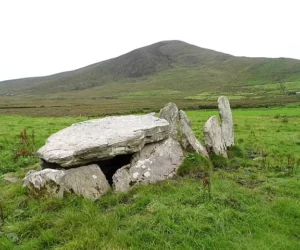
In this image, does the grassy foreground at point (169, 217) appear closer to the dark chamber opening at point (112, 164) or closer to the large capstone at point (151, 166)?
the large capstone at point (151, 166)

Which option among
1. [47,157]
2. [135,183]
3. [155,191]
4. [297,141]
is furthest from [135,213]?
[297,141]

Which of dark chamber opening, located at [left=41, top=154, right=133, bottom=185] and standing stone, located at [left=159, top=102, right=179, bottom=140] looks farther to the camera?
standing stone, located at [left=159, top=102, right=179, bottom=140]

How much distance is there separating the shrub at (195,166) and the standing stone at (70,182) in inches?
138

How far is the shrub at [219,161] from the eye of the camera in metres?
14.8

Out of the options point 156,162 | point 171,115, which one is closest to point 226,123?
point 171,115

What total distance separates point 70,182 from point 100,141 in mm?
2083

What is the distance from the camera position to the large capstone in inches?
469

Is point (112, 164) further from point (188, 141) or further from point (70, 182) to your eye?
point (188, 141)

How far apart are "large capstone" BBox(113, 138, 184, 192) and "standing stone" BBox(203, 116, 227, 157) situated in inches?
80.0

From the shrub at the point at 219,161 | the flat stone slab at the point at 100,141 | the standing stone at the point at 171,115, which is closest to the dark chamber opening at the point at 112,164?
the flat stone slab at the point at 100,141

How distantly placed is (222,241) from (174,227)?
133 centimetres

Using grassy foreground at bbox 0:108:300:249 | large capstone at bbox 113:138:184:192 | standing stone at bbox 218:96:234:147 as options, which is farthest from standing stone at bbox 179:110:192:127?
grassy foreground at bbox 0:108:300:249

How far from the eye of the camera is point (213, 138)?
1575 centimetres

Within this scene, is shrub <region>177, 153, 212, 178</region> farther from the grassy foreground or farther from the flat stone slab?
the flat stone slab
